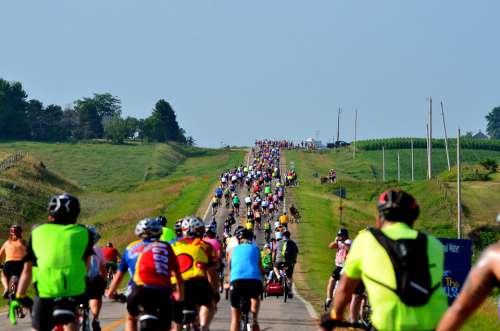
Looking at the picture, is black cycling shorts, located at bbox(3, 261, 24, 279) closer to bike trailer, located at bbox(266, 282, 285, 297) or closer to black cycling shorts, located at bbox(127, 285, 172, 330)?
black cycling shorts, located at bbox(127, 285, 172, 330)

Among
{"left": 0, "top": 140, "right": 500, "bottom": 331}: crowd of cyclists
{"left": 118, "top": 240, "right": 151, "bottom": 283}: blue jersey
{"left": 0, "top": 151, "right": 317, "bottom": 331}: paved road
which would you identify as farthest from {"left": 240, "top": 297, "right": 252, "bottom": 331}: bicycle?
{"left": 118, "top": 240, "right": 151, "bottom": 283}: blue jersey

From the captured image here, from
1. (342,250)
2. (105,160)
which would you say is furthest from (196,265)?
(105,160)

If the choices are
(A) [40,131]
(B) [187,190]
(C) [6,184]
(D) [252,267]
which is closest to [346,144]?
(A) [40,131]

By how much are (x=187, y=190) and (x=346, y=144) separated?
3997 inches

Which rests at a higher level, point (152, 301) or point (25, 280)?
point (25, 280)

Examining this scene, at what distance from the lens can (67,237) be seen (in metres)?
9.18

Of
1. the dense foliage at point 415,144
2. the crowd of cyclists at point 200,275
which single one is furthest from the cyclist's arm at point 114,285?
the dense foliage at point 415,144

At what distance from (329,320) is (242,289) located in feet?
23.0

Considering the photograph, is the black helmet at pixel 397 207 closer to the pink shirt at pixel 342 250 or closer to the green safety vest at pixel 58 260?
the green safety vest at pixel 58 260

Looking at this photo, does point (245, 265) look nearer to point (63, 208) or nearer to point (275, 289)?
point (63, 208)

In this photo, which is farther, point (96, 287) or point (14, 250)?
point (14, 250)

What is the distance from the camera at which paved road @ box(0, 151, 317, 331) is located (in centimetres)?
1744

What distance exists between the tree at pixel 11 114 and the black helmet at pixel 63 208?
548ft

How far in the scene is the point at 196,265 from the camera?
12.3 metres
